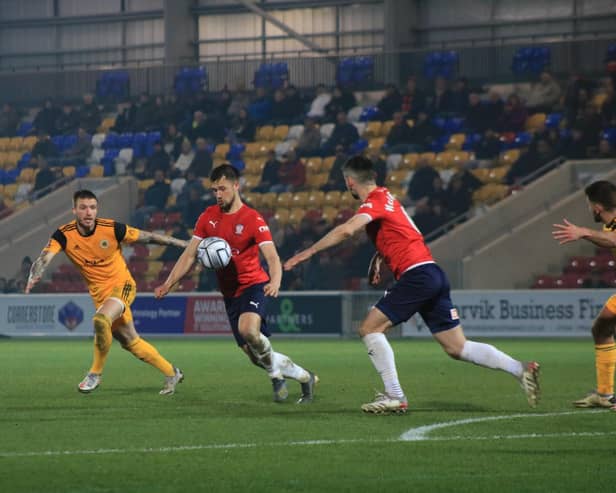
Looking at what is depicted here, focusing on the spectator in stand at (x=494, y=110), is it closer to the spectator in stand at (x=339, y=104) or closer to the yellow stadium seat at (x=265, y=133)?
the spectator in stand at (x=339, y=104)

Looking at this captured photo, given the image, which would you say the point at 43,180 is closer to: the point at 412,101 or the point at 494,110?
the point at 412,101

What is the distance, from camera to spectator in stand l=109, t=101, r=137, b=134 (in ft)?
128

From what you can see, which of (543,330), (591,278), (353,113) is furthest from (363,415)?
(353,113)

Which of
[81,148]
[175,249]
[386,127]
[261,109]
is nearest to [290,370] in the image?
[175,249]

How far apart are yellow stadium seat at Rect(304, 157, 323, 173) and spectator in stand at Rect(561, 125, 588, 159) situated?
261 inches

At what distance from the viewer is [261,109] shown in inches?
1471

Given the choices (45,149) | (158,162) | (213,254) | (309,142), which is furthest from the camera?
(45,149)

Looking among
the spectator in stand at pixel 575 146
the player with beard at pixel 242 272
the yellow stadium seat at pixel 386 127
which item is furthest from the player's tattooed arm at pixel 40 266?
the yellow stadium seat at pixel 386 127

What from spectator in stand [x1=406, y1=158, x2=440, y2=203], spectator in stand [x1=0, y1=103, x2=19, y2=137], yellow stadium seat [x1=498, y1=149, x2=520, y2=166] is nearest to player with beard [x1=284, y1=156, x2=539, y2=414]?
spectator in stand [x1=406, y1=158, x2=440, y2=203]

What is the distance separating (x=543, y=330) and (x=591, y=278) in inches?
91.3

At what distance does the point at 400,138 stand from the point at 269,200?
3.70 metres

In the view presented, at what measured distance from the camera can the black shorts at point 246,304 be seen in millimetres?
12305

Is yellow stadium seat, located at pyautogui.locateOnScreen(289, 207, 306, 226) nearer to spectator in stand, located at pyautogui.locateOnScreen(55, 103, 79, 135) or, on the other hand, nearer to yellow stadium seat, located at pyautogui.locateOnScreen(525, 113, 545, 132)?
yellow stadium seat, located at pyautogui.locateOnScreen(525, 113, 545, 132)

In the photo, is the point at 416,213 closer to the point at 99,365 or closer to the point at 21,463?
the point at 99,365
